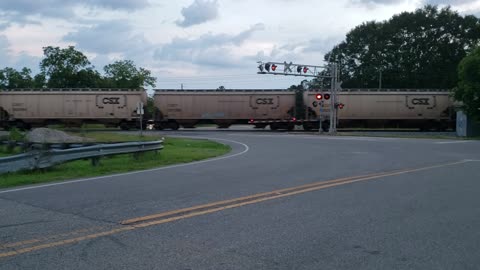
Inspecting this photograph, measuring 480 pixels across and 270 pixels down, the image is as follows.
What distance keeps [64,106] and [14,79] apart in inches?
2013

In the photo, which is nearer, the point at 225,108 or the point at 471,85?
the point at 471,85

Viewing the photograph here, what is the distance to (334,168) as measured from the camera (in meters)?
14.0

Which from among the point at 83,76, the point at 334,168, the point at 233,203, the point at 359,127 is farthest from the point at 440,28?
the point at 233,203

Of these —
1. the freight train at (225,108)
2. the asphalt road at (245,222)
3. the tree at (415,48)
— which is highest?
the tree at (415,48)

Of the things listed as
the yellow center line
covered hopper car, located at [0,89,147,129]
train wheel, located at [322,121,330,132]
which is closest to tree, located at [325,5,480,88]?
train wheel, located at [322,121,330,132]

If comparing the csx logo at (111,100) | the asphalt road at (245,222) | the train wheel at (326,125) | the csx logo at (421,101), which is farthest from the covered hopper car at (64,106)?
the asphalt road at (245,222)

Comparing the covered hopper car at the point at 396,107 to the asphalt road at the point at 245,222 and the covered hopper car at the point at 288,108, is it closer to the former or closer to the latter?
the covered hopper car at the point at 288,108

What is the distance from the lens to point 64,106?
151ft

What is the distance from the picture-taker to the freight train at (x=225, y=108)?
46000mm

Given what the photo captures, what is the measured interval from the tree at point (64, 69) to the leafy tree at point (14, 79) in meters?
8.65

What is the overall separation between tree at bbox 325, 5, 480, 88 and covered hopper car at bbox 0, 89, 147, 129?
4504cm

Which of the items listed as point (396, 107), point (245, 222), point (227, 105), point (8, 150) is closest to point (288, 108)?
point (227, 105)

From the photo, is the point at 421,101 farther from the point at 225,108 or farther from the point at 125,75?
the point at 125,75

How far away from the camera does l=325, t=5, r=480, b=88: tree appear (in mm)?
77500
